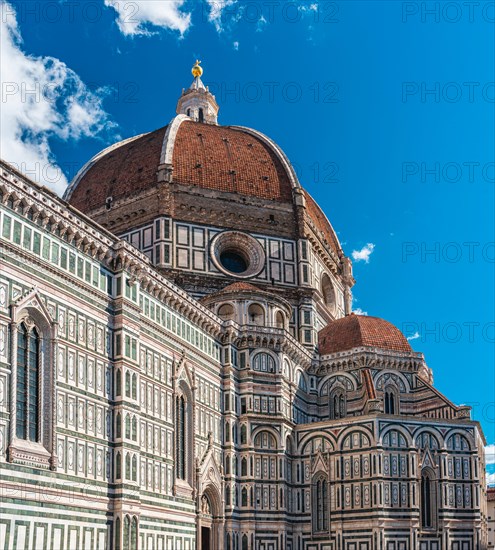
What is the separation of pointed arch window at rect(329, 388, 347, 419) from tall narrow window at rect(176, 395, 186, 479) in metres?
12.0

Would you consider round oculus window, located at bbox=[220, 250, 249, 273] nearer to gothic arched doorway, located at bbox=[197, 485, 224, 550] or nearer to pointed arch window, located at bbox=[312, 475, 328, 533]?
pointed arch window, located at bbox=[312, 475, 328, 533]

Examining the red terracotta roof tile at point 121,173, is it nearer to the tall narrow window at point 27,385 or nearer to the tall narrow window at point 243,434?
the tall narrow window at point 243,434

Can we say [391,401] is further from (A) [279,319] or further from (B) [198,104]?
(B) [198,104]

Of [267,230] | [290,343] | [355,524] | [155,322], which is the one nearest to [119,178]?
[267,230]

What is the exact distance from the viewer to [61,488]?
1211 inches

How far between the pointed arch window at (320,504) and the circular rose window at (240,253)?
491 inches

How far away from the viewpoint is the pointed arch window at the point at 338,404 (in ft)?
164

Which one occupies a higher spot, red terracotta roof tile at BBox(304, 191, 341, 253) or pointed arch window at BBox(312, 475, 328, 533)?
red terracotta roof tile at BBox(304, 191, 341, 253)

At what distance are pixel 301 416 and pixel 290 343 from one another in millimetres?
4199

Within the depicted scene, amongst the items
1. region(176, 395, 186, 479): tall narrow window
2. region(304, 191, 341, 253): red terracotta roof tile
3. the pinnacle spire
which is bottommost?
region(176, 395, 186, 479): tall narrow window

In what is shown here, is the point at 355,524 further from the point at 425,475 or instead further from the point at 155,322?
the point at 155,322

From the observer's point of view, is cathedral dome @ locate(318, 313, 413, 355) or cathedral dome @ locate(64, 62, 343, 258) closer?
cathedral dome @ locate(318, 313, 413, 355)

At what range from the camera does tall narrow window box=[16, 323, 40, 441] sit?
98.2ft

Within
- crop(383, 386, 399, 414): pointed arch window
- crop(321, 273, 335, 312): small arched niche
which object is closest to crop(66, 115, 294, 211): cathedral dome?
crop(321, 273, 335, 312): small arched niche
